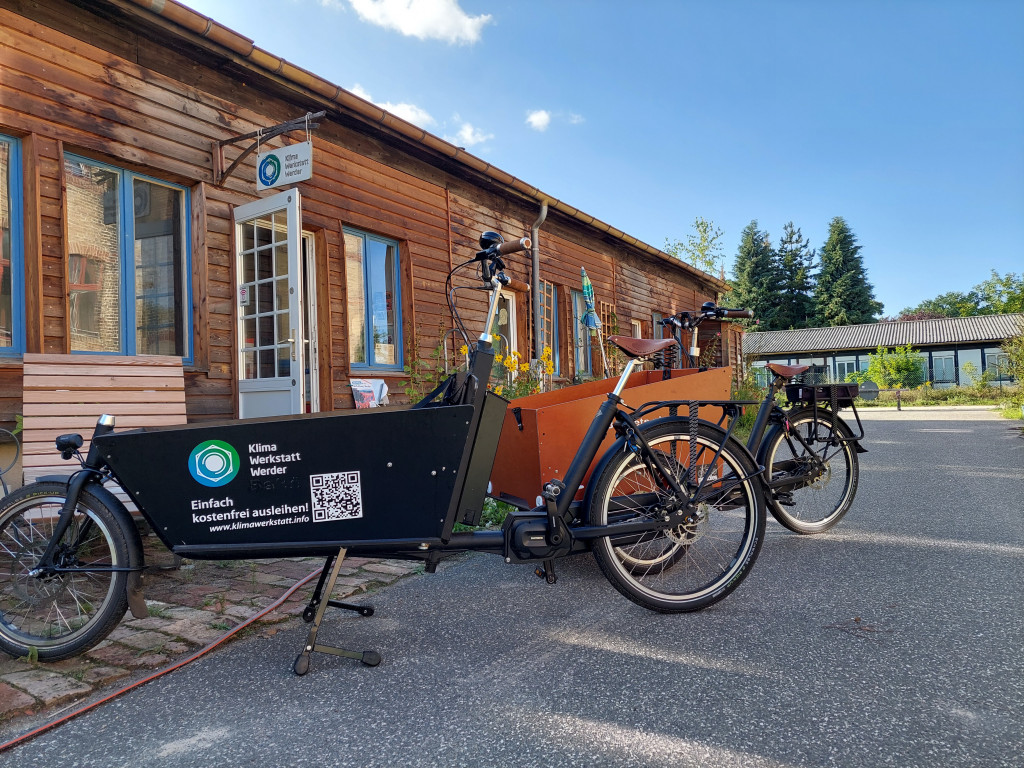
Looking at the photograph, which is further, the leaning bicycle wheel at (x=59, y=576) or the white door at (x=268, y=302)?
the white door at (x=268, y=302)

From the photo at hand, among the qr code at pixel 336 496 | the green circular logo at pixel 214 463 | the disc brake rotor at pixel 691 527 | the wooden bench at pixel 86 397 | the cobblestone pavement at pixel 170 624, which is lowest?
the cobblestone pavement at pixel 170 624

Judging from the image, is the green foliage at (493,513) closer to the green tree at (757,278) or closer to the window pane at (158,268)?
the window pane at (158,268)

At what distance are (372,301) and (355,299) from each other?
263 millimetres

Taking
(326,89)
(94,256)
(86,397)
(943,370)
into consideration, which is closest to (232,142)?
(326,89)

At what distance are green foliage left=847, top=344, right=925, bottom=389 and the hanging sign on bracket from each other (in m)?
40.6

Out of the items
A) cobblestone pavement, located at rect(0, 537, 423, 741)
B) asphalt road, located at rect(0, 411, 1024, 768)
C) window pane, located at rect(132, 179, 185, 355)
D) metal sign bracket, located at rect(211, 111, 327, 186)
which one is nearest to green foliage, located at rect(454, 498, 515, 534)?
cobblestone pavement, located at rect(0, 537, 423, 741)

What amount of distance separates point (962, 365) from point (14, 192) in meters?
47.8

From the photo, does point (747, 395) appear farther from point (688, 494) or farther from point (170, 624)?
point (170, 624)

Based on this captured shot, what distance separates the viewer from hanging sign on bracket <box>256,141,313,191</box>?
17.2 ft

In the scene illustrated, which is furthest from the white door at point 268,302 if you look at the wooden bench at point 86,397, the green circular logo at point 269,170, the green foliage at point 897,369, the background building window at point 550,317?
the green foliage at point 897,369

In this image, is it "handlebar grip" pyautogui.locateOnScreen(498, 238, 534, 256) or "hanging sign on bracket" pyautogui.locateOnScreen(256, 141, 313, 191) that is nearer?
"handlebar grip" pyautogui.locateOnScreen(498, 238, 534, 256)

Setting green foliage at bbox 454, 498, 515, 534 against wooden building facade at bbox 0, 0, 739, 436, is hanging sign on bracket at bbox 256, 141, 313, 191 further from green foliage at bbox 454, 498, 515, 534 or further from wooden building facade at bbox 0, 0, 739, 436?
green foliage at bbox 454, 498, 515, 534

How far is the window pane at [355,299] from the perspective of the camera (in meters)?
7.19

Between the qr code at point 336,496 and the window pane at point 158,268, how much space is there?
3.48 meters
